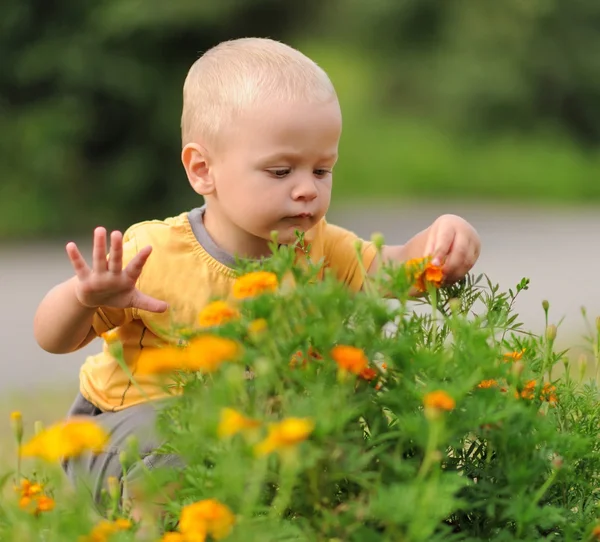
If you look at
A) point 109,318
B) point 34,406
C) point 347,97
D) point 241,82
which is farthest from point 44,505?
point 347,97

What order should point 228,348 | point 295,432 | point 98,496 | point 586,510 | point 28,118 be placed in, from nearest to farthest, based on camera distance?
1. point 295,432
2. point 228,348
3. point 586,510
4. point 98,496
5. point 28,118

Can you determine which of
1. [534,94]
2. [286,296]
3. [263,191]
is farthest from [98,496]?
[534,94]

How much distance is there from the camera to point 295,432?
1313 mm

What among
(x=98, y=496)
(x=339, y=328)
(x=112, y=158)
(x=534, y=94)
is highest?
(x=534, y=94)

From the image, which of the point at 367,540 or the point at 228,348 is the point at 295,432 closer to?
the point at 228,348

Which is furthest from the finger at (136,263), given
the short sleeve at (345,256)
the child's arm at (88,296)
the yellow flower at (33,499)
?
the short sleeve at (345,256)

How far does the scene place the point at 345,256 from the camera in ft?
9.42

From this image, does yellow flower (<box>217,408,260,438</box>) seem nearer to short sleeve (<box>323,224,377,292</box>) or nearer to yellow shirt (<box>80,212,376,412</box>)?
yellow shirt (<box>80,212,376,412</box>)

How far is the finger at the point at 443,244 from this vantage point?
2.43m

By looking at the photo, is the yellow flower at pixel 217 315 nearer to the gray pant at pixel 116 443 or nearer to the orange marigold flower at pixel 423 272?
the orange marigold flower at pixel 423 272

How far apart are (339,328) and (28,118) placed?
8002 millimetres

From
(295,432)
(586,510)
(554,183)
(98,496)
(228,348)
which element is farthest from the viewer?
(554,183)

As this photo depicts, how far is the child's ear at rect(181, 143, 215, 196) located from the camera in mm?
2672

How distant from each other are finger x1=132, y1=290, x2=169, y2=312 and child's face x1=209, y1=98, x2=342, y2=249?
14.1 inches
